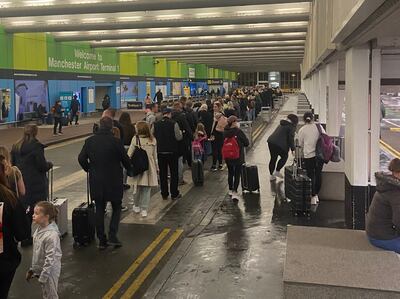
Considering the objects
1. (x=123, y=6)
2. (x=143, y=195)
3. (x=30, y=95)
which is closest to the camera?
(x=143, y=195)

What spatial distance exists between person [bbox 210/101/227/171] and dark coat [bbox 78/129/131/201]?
6.45 meters

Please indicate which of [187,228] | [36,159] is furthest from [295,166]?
[36,159]

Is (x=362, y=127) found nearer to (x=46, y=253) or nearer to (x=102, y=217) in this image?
(x=102, y=217)

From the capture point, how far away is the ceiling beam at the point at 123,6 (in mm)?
18922

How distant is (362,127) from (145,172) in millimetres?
3530

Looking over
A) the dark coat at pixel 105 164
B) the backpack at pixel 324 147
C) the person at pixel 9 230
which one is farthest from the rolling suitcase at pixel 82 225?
the backpack at pixel 324 147

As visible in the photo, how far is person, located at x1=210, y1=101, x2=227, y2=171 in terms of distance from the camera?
44.0 ft

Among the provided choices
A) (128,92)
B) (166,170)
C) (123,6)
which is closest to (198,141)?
(166,170)

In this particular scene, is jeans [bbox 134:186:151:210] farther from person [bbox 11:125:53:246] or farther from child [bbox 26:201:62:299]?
child [bbox 26:201:62:299]

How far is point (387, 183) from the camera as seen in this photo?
501cm

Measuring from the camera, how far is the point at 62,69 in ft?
109

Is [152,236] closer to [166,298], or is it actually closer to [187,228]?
[187,228]

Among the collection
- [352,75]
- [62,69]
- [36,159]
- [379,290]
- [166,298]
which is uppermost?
[62,69]

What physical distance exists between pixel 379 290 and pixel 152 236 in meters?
4.35
